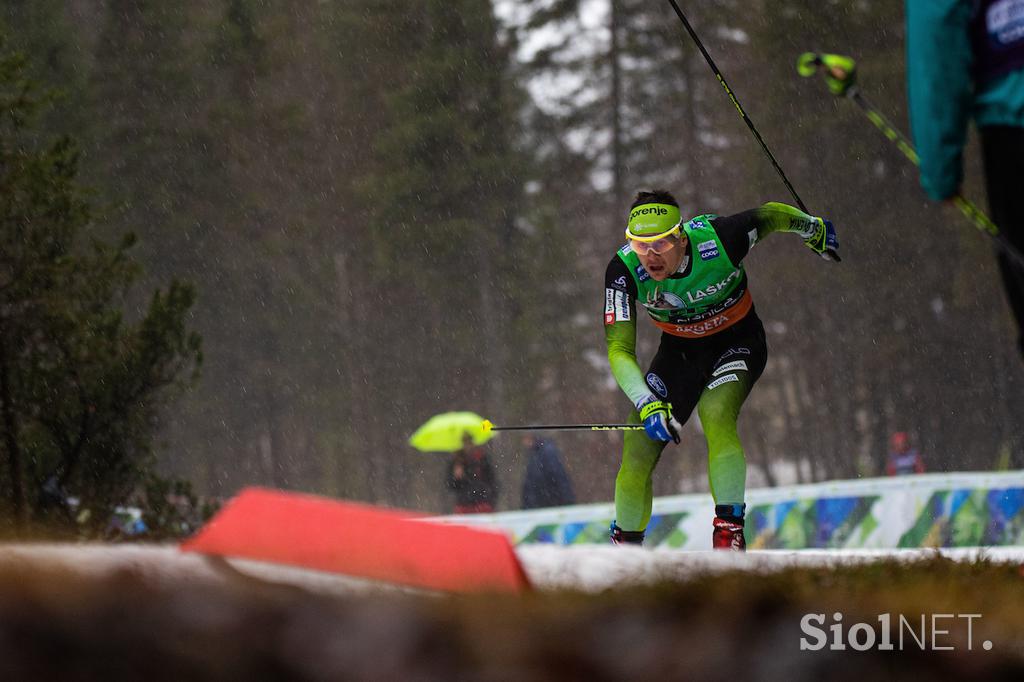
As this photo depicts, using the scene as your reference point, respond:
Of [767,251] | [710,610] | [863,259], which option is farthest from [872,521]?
[767,251]

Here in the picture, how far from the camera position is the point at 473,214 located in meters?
30.6

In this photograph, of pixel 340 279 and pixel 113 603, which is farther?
pixel 340 279

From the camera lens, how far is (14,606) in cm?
118

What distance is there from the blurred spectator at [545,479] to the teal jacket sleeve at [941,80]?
9974 millimetres

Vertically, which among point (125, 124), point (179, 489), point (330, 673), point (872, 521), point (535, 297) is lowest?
point (872, 521)

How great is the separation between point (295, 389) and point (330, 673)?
33194mm

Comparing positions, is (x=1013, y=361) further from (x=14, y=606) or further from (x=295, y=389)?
(x=14, y=606)

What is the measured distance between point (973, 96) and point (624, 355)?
8.44 ft

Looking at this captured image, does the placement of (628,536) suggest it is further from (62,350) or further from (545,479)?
(545,479)

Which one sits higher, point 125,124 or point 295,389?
point 125,124

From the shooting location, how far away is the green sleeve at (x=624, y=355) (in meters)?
5.22

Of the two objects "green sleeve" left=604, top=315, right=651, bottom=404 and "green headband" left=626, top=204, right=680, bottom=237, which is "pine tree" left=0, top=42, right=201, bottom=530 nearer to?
"green sleeve" left=604, top=315, right=651, bottom=404
